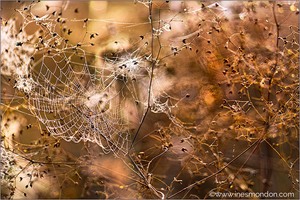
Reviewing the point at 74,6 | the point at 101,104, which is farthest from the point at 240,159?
the point at 74,6

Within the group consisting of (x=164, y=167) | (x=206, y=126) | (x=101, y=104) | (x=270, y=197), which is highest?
(x=101, y=104)

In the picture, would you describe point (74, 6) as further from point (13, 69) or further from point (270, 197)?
point (270, 197)

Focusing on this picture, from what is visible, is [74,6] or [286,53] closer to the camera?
A: [286,53]

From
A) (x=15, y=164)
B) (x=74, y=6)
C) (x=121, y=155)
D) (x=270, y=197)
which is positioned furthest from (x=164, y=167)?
(x=74, y=6)

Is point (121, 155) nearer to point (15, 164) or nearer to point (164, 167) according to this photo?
point (164, 167)

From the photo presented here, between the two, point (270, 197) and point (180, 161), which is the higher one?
point (180, 161)

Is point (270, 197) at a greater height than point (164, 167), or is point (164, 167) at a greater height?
point (164, 167)

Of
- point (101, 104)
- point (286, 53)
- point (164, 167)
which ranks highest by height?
point (286, 53)

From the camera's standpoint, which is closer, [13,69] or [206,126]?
[206,126]
